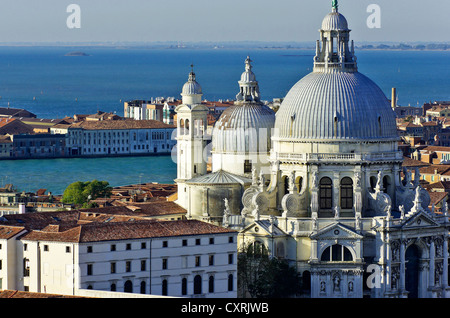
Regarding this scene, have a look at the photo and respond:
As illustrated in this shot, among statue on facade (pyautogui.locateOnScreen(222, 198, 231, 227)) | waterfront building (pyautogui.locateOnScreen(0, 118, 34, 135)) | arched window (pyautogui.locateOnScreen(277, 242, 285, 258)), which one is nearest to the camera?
arched window (pyautogui.locateOnScreen(277, 242, 285, 258))

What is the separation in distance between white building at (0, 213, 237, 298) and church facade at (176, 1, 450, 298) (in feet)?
8.50

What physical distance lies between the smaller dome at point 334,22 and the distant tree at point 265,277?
5912mm

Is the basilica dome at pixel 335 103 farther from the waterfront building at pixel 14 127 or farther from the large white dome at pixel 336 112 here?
the waterfront building at pixel 14 127

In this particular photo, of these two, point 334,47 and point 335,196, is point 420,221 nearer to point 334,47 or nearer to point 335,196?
point 335,196

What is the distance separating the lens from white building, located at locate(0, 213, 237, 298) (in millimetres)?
38188

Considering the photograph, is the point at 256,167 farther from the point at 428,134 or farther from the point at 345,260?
the point at 428,134

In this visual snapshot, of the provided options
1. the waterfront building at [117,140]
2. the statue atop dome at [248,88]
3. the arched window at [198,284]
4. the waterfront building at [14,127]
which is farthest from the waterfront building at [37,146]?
the arched window at [198,284]

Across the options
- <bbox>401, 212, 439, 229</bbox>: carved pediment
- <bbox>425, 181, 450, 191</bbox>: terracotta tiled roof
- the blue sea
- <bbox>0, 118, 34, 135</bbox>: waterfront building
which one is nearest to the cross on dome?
<bbox>401, 212, 439, 229</bbox>: carved pediment

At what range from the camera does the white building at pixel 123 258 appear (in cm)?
3819

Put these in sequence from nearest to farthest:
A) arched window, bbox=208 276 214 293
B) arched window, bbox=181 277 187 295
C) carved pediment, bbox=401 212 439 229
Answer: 1. arched window, bbox=181 277 187 295
2. arched window, bbox=208 276 214 293
3. carved pediment, bbox=401 212 439 229

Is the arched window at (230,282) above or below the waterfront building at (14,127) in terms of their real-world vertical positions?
below

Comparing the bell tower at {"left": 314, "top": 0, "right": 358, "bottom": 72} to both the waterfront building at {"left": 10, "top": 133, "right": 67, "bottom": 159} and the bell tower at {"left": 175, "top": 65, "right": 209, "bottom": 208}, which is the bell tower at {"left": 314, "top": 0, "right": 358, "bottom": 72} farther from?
the waterfront building at {"left": 10, "top": 133, "right": 67, "bottom": 159}

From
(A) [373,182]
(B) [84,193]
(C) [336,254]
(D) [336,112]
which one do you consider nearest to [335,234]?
(C) [336,254]
